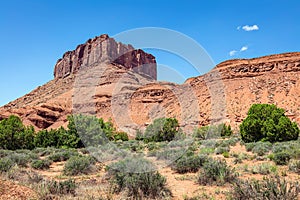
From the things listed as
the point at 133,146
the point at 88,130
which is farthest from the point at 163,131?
the point at 88,130

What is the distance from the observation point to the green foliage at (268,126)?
85.6 ft

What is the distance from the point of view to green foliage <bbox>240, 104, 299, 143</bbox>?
85.6 feet

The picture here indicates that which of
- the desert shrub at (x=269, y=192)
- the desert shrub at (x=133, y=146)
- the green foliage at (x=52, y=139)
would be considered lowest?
the desert shrub at (x=269, y=192)

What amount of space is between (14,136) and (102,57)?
83.5 meters

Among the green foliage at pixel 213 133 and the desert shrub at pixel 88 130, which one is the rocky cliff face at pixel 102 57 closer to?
the green foliage at pixel 213 133

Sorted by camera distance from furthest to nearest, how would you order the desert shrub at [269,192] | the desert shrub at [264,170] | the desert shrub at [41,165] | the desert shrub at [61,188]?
the desert shrub at [41,165] → the desert shrub at [264,170] → the desert shrub at [61,188] → the desert shrub at [269,192]

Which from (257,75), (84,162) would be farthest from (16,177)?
(257,75)

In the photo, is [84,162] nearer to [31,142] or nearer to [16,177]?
[16,177]

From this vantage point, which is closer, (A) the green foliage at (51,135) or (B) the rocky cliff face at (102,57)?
(A) the green foliage at (51,135)

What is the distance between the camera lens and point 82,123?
31406 mm

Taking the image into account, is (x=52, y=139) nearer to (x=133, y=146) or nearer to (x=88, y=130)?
(x=88, y=130)

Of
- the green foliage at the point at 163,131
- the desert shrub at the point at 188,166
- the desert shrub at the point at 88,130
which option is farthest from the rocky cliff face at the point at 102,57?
the desert shrub at the point at 188,166

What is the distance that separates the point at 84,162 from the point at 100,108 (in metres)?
71.3

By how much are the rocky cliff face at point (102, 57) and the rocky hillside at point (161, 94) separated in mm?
581
